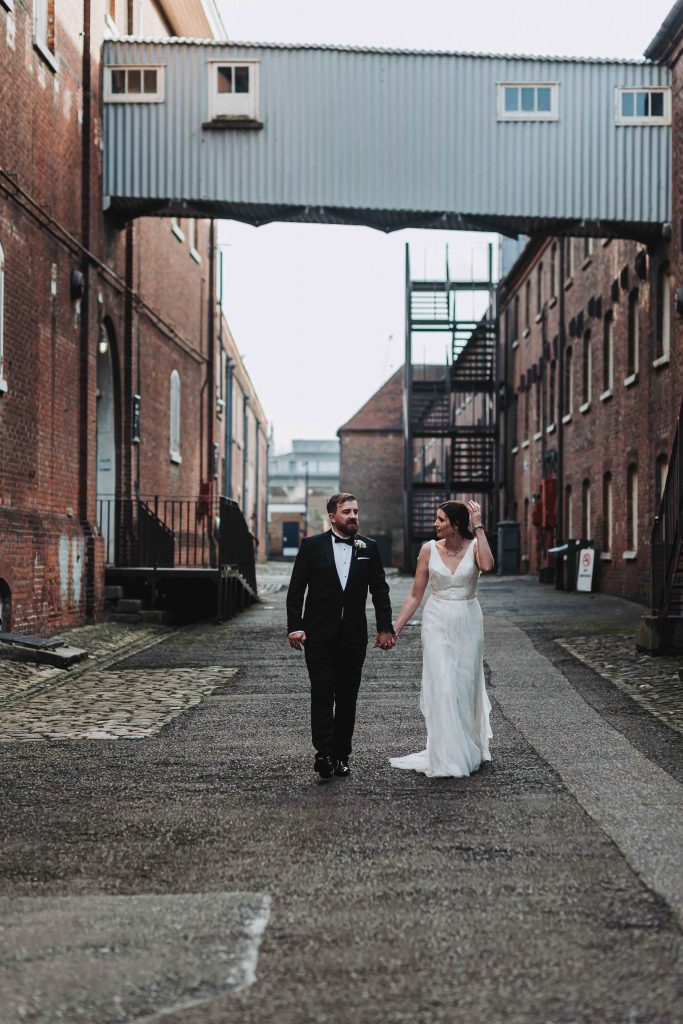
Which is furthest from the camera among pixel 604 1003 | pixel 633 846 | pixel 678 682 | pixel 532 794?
pixel 678 682

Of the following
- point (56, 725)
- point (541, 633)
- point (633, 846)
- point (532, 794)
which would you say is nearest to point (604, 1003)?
point (633, 846)

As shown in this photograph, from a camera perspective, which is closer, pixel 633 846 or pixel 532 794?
pixel 633 846

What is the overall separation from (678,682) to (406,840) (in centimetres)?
686

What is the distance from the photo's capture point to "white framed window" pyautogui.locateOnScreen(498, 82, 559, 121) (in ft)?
67.8

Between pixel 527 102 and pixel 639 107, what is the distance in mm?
1825

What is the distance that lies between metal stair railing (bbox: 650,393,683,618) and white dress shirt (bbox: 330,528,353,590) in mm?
6628

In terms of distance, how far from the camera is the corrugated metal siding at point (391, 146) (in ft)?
67.3

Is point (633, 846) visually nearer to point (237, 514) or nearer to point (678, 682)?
point (678, 682)

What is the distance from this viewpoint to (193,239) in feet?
92.2

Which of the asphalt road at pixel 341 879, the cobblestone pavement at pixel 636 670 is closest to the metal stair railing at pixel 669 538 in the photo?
the cobblestone pavement at pixel 636 670

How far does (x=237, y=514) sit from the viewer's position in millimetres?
20797

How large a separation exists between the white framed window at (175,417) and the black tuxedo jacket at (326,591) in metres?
18.2

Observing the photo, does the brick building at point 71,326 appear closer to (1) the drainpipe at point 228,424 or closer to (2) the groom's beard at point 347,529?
(2) the groom's beard at point 347,529

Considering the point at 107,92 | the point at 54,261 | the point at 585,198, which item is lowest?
the point at 54,261
